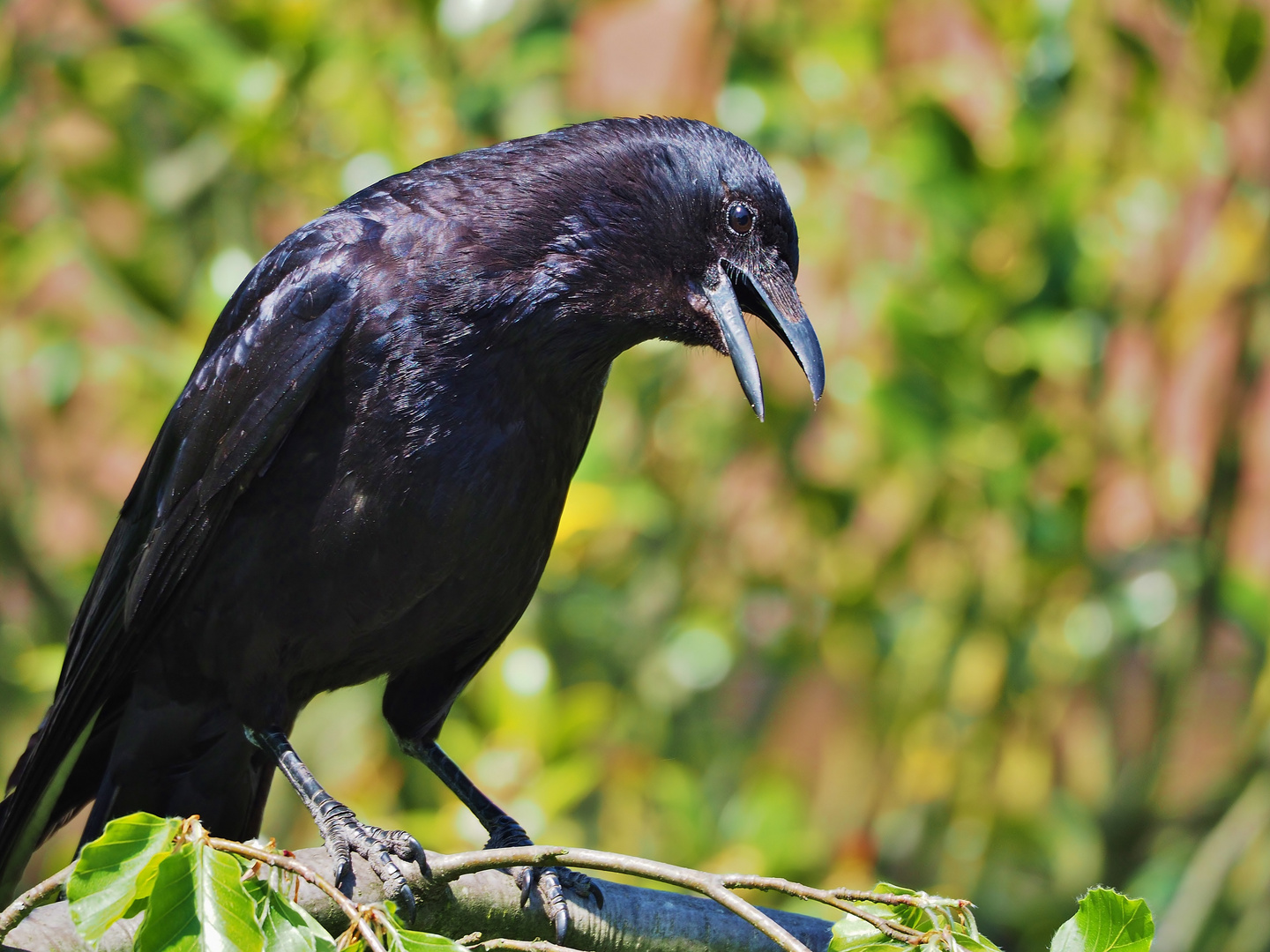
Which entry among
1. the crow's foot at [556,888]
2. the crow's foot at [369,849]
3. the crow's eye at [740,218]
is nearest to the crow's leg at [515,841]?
the crow's foot at [556,888]

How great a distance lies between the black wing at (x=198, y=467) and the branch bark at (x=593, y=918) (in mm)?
532

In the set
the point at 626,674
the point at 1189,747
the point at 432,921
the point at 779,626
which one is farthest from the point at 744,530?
the point at 432,921

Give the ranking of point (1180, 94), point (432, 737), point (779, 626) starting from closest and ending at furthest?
point (432, 737)
point (1180, 94)
point (779, 626)

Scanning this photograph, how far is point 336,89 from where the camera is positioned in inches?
128

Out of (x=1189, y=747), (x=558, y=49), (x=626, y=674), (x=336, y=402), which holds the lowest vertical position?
(x=336, y=402)

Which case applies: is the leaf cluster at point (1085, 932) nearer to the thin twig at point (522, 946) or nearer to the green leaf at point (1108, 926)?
the green leaf at point (1108, 926)

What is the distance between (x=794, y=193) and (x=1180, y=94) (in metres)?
1.07

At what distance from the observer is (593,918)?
5.56 ft

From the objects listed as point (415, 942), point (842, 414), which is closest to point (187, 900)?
point (415, 942)

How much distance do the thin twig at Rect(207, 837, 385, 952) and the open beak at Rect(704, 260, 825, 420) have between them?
3.00ft

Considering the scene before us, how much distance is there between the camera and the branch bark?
1.60 m

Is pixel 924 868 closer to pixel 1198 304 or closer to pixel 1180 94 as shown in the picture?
pixel 1198 304

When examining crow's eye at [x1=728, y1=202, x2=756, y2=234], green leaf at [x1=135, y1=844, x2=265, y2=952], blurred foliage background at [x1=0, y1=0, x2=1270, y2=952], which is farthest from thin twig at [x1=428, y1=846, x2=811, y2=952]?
blurred foliage background at [x1=0, y1=0, x2=1270, y2=952]

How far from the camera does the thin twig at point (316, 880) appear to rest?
1.07 metres
